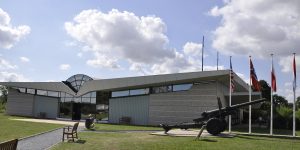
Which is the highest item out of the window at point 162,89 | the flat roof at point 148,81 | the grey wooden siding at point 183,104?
the flat roof at point 148,81

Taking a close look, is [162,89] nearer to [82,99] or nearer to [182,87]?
[182,87]

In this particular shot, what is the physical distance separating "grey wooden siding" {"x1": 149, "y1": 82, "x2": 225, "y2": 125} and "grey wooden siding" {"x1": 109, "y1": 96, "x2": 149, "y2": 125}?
957 mm

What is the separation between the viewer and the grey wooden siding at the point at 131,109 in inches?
1431

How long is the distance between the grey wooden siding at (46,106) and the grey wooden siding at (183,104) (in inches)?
656

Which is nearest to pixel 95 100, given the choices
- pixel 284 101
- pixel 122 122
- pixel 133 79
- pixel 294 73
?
pixel 122 122

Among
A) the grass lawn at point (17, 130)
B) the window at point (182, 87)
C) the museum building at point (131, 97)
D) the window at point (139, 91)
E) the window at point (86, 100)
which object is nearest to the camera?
the grass lawn at point (17, 130)

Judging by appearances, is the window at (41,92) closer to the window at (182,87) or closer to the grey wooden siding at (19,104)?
the grey wooden siding at (19,104)

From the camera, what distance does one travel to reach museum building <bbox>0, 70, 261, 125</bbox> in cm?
3281

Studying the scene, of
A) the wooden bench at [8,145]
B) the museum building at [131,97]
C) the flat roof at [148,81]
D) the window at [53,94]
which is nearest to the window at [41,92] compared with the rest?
the museum building at [131,97]

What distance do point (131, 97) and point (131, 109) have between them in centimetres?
123

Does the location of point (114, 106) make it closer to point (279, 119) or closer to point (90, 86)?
point (90, 86)

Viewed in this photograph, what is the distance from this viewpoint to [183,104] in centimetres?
3366

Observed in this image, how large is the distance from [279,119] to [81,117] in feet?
75.7

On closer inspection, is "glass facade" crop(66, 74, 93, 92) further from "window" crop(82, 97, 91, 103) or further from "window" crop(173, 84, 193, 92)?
"window" crop(173, 84, 193, 92)
